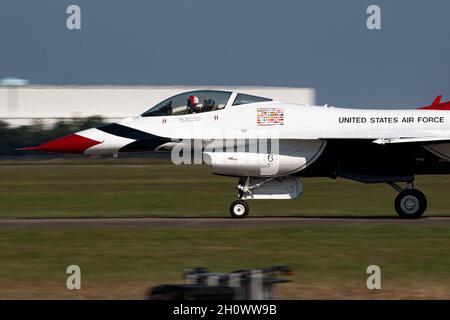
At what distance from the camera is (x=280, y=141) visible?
66.9 ft

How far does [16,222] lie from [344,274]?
10.3 m

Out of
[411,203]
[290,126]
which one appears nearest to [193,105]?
[290,126]

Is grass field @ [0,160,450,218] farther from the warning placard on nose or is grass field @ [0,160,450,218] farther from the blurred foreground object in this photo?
Result: the blurred foreground object

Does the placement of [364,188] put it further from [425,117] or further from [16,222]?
[16,222]

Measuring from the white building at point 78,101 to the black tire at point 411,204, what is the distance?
59917 millimetres

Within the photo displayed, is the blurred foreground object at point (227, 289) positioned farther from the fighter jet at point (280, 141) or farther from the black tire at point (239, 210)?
the black tire at point (239, 210)

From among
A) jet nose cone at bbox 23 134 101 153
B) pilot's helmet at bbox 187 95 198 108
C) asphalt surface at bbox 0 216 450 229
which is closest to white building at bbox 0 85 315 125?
asphalt surface at bbox 0 216 450 229

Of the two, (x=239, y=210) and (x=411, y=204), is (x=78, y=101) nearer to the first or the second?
(x=239, y=210)

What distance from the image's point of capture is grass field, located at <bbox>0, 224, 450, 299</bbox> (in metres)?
12.2

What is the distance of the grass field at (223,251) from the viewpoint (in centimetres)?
1232

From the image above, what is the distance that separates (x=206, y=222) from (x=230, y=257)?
5.56 metres

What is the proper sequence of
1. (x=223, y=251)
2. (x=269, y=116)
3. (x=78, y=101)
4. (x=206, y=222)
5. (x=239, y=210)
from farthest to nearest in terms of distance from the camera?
(x=78, y=101) < (x=239, y=210) < (x=269, y=116) < (x=206, y=222) < (x=223, y=251)

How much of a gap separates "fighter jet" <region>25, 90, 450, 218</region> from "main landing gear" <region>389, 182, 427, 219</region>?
0.08ft
